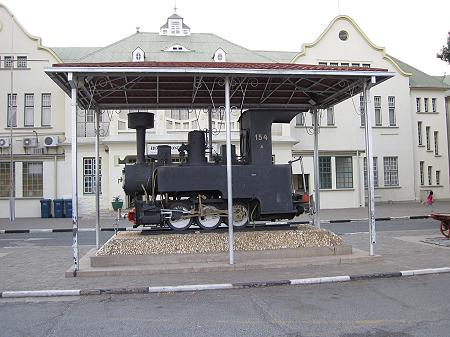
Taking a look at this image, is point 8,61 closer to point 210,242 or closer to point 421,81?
point 210,242

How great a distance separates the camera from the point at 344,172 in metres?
32.0

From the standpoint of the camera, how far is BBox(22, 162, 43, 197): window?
2931cm

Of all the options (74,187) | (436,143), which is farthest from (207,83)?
(436,143)

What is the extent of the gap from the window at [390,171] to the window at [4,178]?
24682 millimetres

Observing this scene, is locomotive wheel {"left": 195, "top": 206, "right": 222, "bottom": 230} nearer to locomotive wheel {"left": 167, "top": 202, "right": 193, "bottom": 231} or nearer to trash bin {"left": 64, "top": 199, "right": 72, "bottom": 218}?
locomotive wheel {"left": 167, "top": 202, "right": 193, "bottom": 231}

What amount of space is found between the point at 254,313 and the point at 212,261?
343 centimetres

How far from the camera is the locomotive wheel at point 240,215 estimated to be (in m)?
11.3

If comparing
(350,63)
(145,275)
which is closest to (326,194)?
(350,63)

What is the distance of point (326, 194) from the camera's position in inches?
→ 1235

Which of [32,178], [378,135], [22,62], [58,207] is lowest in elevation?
[58,207]

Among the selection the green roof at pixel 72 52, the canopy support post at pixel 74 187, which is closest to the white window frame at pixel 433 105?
the green roof at pixel 72 52

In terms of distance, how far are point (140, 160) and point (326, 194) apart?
71.0 feet

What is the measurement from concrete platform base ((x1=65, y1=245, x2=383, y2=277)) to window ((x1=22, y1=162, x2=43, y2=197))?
66.1 ft

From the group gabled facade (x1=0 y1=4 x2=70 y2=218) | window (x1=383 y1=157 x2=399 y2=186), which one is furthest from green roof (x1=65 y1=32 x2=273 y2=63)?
window (x1=383 y1=157 x2=399 y2=186)
